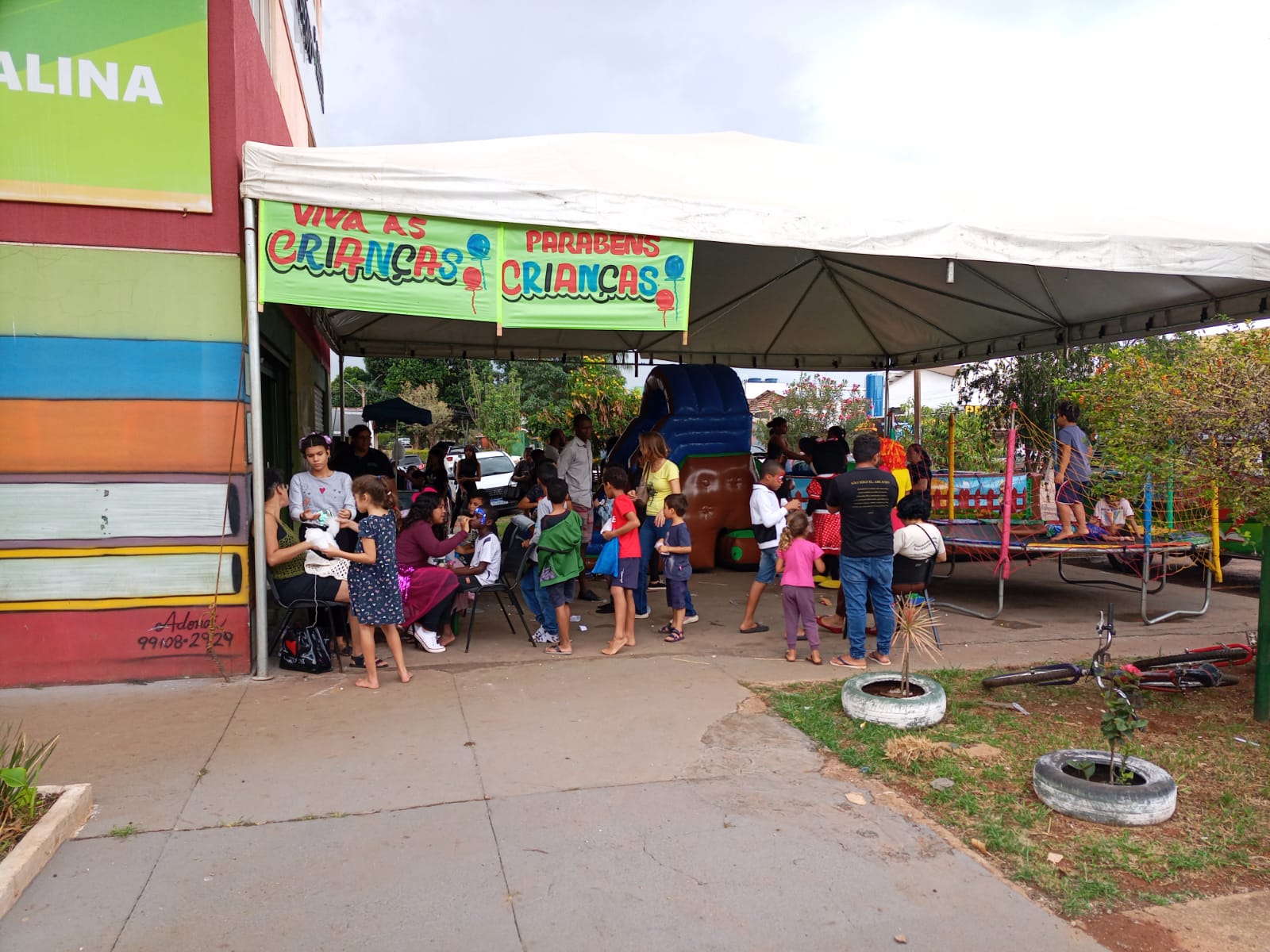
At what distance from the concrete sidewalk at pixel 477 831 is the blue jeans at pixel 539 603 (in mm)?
1154

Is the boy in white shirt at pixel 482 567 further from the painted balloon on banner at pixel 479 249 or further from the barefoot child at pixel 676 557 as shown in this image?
the painted balloon on banner at pixel 479 249

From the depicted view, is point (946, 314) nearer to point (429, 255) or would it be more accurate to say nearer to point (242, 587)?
point (429, 255)

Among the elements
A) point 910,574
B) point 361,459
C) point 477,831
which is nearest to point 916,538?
point 910,574

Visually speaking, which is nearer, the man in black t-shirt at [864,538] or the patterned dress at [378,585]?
the patterned dress at [378,585]

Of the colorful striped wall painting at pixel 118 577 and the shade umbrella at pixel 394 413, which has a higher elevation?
the shade umbrella at pixel 394 413

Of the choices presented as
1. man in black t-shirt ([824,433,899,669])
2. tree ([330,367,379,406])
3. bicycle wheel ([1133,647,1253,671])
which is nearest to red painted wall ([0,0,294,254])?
man in black t-shirt ([824,433,899,669])


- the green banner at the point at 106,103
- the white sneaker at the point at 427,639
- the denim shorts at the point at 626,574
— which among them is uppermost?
the green banner at the point at 106,103

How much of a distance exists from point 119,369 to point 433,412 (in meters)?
32.0

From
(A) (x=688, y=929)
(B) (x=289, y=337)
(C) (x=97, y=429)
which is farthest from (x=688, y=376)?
(A) (x=688, y=929)

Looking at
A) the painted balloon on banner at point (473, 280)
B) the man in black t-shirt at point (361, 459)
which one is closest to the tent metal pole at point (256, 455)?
the painted balloon on banner at point (473, 280)

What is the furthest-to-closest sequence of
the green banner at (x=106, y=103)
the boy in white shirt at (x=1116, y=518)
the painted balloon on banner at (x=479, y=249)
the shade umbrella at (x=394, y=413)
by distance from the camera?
the shade umbrella at (x=394, y=413) < the boy in white shirt at (x=1116, y=518) < the painted balloon on banner at (x=479, y=249) < the green banner at (x=106, y=103)

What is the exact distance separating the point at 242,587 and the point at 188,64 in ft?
11.9

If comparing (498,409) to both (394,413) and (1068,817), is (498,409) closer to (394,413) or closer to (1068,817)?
(394,413)

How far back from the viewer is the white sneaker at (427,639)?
6.76 metres
